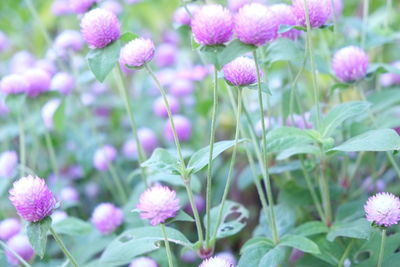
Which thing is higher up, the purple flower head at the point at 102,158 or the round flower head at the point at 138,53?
the round flower head at the point at 138,53

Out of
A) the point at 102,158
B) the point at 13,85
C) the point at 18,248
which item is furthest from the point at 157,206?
the point at 102,158

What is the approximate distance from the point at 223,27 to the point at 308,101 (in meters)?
0.96

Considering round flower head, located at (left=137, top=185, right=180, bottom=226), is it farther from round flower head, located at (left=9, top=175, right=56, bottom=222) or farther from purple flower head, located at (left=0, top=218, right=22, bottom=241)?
purple flower head, located at (left=0, top=218, right=22, bottom=241)

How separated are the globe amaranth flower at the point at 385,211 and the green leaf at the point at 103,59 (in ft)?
1.70

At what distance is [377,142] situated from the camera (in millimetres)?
899

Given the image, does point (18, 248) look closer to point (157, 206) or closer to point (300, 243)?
point (157, 206)

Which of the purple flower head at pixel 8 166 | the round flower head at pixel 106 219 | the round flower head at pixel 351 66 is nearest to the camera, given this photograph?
the round flower head at pixel 351 66

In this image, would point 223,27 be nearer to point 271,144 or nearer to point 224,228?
point 271,144

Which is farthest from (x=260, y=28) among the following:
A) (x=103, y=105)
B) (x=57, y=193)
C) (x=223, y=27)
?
(x=103, y=105)

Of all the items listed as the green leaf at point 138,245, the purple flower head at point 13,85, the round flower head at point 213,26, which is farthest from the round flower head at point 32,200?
the purple flower head at point 13,85

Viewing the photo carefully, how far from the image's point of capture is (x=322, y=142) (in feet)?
3.22

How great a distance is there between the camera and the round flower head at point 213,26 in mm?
855

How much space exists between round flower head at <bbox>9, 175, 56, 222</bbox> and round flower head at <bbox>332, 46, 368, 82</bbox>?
2.10ft

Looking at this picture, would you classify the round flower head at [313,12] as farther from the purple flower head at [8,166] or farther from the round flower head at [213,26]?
the purple flower head at [8,166]
